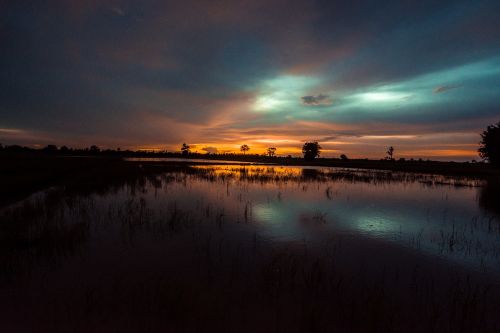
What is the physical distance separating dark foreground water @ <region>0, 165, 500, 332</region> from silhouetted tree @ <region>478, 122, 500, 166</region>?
1799 inches

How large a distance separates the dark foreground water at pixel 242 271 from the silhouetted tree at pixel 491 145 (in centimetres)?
4570

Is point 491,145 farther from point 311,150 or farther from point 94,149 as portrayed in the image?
point 94,149

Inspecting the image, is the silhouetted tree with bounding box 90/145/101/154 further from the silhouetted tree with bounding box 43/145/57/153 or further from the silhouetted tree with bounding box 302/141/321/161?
the silhouetted tree with bounding box 302/141/321/161

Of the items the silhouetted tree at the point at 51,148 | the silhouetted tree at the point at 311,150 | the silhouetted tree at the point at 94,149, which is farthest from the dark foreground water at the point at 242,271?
the silhouetted tree at the point at 94,149

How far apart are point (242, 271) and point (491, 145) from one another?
61.0m

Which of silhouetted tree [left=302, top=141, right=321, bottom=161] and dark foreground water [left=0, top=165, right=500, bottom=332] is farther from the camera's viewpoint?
silhouetted tree [left=302, top=141, right=321, bottom=161]

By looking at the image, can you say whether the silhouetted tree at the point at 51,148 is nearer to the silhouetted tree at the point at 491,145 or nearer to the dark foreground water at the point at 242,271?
the dark foreground water at the point at 242,271

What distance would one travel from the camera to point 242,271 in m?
7.11

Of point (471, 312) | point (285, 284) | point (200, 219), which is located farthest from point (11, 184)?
point (471, 312)

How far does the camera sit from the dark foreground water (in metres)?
5.03

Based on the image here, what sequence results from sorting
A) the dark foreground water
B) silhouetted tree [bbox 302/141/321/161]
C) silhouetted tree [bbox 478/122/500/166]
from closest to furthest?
1. the dark foreground water
2. silhouetted tree [bbox 478/122/500/166]
3. silhouetted tree [bbox 302/141/321/161]

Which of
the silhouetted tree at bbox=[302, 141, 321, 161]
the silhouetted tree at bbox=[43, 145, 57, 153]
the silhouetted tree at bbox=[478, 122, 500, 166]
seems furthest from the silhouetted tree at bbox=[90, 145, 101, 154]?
the silhouetted tree at bbox=[478, 122, 500, 166]

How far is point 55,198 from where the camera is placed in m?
15.9

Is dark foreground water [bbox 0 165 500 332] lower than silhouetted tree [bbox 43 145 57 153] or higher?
lower
